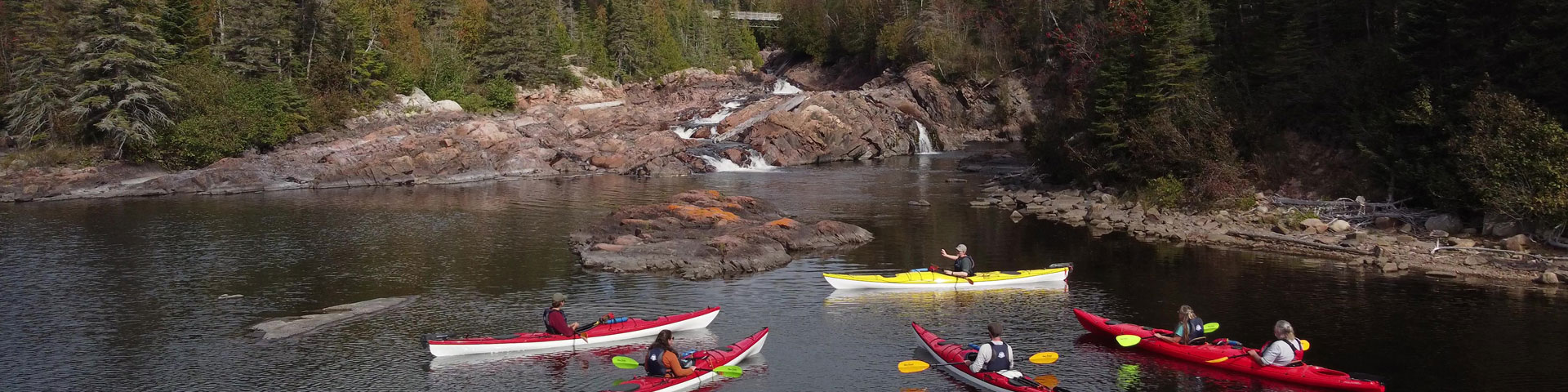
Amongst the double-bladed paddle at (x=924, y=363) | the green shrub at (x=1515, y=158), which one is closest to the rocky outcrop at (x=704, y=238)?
the double-bladed paddle at (x=924, y=363)

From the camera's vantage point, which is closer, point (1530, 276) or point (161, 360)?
point (161, 360)

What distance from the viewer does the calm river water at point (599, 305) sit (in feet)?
72.7

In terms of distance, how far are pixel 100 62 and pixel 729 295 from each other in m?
46.8

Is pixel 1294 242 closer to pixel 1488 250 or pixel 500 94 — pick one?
pixel 1488 250

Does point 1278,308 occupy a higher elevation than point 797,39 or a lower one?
lower

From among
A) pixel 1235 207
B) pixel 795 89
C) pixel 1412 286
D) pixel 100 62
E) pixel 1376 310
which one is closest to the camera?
pixel 1376 310

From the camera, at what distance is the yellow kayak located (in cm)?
3050

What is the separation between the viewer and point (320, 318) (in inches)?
1045

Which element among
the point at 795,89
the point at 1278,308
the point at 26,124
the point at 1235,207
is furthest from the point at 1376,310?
the point at 795,89

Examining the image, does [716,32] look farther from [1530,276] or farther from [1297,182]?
[1530,276]

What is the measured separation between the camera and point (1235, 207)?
1640 inches

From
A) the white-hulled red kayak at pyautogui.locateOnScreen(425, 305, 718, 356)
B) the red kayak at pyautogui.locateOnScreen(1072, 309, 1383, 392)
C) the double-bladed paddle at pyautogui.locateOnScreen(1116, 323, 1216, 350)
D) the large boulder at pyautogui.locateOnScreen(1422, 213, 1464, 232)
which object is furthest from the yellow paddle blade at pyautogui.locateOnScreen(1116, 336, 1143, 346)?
the large boulder at pyautogui.locateOnScreen(1422, 213, 1464, 232)

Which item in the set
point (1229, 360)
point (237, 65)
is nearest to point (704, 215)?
point (1229, 360)

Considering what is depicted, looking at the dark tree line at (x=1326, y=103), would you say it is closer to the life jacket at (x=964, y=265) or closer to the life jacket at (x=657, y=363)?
the life jacket at (x=964, y=265)
